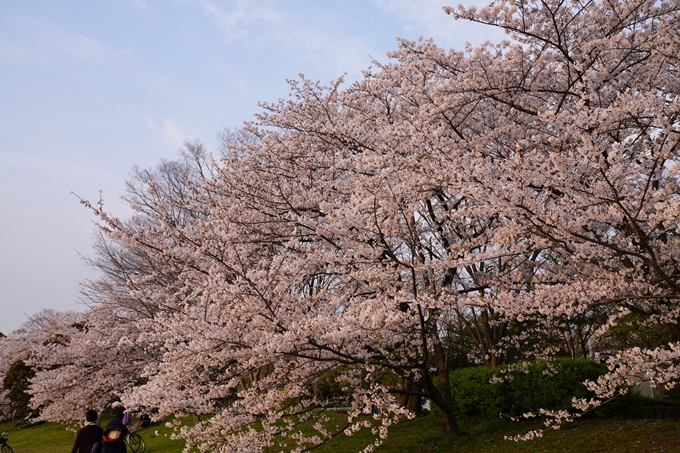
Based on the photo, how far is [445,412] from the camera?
7.81 meters

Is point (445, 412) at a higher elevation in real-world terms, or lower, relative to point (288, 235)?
lower

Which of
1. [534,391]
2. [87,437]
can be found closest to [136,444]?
[87,437]

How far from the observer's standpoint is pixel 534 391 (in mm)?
8852

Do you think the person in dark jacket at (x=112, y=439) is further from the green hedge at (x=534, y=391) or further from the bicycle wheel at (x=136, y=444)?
the bicycle wheel at (x=136, y=444)

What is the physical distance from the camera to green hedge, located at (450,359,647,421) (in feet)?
27.8

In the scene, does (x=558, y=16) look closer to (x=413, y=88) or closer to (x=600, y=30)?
(x=600, y=30)

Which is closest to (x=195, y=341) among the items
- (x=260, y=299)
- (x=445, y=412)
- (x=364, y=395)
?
(x=260, y=299)

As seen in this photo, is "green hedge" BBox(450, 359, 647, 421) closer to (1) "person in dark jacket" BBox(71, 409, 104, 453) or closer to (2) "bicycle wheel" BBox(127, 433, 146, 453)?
(1) "person in dark jacket" BBox(71, 409, 104, 453)

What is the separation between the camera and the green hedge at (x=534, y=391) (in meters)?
8.48

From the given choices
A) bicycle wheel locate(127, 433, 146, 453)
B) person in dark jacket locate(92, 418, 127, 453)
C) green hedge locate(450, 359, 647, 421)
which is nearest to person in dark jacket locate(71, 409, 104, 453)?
person in dark jacket locate(92, 418, 127, 453)

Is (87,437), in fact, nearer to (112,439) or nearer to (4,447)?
(112,439)

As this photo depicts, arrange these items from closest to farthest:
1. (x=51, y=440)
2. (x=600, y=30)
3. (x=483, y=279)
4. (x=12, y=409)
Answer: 1. (x=600, y=30)
2. (x=483, y=279)
3. (x=51, y=440)
4. (x=12, y=409)

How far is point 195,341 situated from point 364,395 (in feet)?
6.34

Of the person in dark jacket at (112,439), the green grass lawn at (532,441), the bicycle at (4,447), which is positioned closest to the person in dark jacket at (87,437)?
the person in dark jacket at (112,439)
